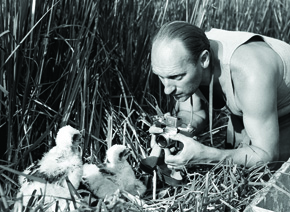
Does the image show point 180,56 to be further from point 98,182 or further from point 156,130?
point 98,182

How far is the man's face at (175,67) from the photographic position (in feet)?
9.04

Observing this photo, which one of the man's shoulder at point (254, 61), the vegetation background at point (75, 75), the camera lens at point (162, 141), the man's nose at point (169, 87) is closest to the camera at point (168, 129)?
the camera lens at point (162, 141)

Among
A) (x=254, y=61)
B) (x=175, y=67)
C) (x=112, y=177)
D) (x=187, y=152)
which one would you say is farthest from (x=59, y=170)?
(x=254, y=61)

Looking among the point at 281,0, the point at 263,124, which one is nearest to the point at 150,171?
the point at 263,124

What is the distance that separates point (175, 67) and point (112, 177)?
0.77m

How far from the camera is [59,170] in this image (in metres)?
2.80

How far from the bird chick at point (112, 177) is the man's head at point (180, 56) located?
52 cm

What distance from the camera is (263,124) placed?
9.09 ft

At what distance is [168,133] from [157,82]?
112cm

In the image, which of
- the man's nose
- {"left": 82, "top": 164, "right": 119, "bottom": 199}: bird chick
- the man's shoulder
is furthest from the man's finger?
the man's shoulder

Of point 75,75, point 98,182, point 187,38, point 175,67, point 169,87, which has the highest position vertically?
point 187,38

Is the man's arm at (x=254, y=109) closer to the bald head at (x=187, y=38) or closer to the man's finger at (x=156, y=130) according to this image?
the man's finger at (x=156, y=130)

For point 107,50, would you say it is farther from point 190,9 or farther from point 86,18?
point 190,9

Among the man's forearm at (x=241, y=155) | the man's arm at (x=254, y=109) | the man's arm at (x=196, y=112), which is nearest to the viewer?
the man's arm at (x=254, y=109)
